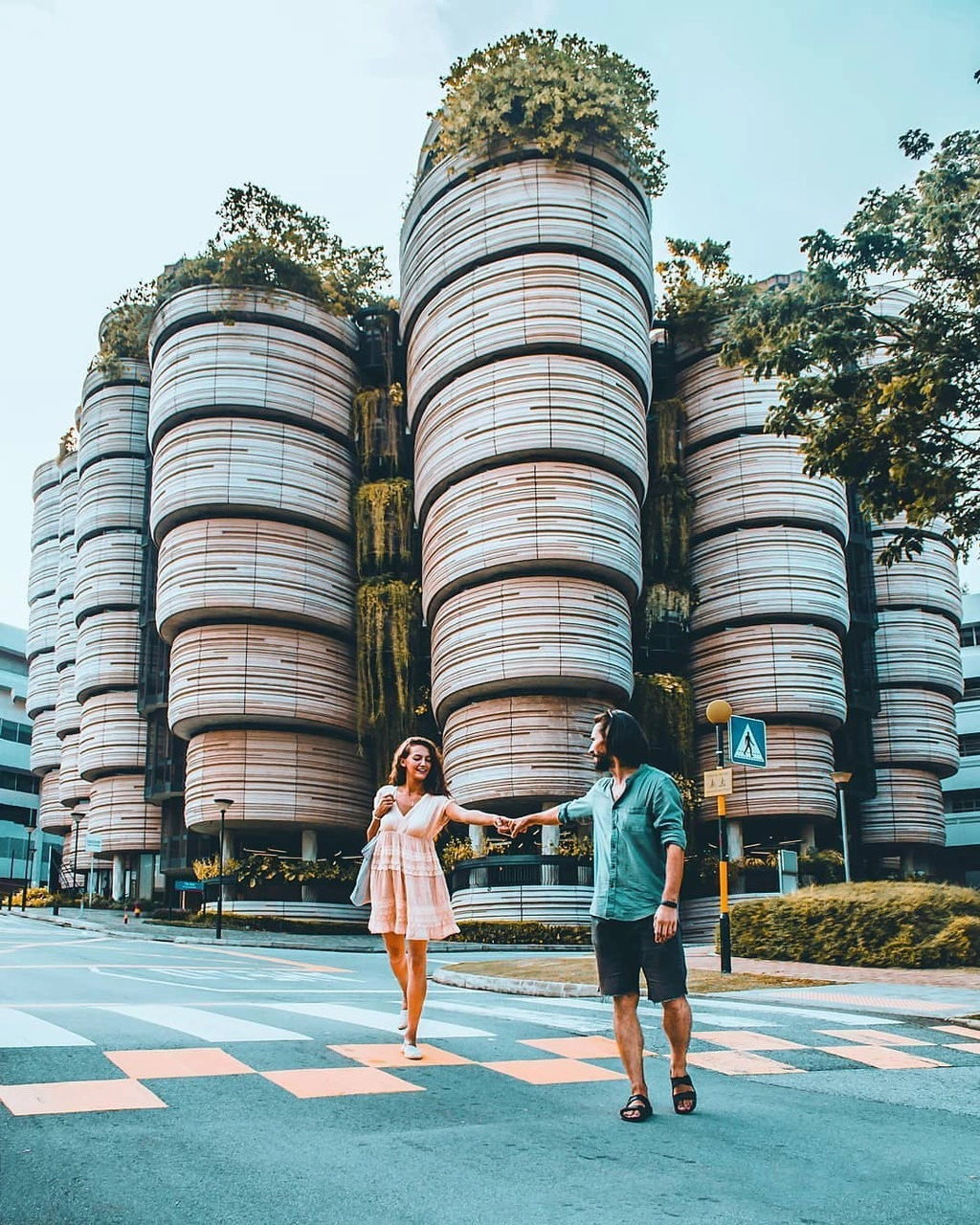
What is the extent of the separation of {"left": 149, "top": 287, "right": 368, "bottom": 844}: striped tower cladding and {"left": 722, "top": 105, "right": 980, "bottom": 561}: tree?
1315 inches

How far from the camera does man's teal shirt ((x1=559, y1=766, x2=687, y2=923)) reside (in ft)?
20.9

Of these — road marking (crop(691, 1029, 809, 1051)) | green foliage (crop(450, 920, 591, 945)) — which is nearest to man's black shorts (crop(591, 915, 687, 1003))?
road marking (crop(691, 1029, 809, 1051))

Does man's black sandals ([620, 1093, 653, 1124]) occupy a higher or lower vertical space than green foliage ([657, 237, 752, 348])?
lower

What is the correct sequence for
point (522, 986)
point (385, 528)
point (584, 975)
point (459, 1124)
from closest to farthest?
1. point (459, 1124)
2. point (522, 986)
3. point (584, 975)
4. point (385, 528)

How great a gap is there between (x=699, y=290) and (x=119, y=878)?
42001 millimetres

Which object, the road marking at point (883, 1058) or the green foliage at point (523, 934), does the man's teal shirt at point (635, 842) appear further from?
the green foliage at point (523, 934)

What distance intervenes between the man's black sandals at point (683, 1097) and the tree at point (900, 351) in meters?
13.3

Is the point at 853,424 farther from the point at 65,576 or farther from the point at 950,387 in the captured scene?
the point at 65,576

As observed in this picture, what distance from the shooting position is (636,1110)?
5.98m

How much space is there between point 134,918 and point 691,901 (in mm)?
23286

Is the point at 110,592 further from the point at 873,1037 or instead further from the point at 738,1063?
the point at 738,1063

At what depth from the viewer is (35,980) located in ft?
51.7

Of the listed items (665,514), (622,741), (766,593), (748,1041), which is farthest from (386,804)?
(665,514)

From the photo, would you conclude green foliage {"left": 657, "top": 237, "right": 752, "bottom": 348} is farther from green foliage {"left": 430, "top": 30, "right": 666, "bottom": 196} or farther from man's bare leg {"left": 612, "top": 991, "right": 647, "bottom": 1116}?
man's bare leg {"left": 612, "top": 991, "right": 647, "bottom": 1116}
